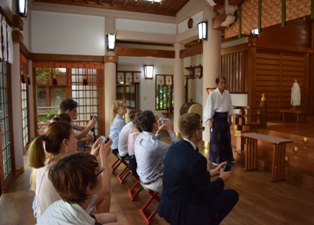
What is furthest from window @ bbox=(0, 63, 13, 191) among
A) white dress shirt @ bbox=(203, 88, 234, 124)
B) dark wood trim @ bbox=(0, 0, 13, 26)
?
white dress shirt @ bbox=(203, 88, 234, 124)

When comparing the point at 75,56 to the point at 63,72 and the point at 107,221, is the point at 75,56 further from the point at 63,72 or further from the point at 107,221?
the point at 107,221

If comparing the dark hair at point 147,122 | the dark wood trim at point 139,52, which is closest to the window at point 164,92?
the dark wood trim at point 139,52

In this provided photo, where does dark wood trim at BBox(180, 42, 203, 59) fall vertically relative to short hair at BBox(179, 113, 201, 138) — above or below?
above

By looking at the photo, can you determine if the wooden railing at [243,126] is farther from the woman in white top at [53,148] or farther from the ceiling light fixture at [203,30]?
the woman in white top at [53,148]

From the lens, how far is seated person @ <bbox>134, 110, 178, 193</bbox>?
2.41 metres

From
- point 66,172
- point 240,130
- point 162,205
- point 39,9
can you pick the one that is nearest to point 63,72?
point 39,9

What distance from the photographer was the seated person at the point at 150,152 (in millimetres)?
2408

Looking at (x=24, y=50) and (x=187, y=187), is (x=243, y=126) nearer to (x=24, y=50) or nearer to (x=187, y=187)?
(x=187, y=187)

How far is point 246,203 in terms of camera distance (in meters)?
3.07

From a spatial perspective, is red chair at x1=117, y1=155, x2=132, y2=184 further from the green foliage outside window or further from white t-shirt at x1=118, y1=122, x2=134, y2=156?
the green foliage outside window

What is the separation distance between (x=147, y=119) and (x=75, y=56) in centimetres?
495

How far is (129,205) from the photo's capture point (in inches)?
120

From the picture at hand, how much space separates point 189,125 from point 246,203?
170 cm

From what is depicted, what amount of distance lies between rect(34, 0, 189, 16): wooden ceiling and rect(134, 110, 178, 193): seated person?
5.19m
